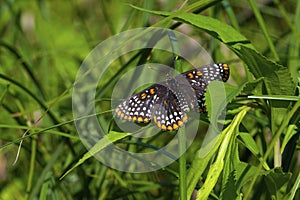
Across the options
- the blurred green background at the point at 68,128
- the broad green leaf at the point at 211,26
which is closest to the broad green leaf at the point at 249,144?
the blurred green background at the point at 68,128

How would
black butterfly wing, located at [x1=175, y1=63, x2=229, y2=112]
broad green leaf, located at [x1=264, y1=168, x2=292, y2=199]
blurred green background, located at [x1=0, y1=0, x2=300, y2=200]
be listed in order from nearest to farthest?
broad green leaf, located at [x1=264, y1=168, x2=292, y2=199] → black butterfly wing, located at [x1=175, y1=63, x2=229, y2=112] → blurred green background, located at [x1=0, y1=0, x2=300, y2=200]

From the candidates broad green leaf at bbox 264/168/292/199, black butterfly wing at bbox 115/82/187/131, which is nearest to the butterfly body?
black butterfly wing at bbox 115/82/187/131

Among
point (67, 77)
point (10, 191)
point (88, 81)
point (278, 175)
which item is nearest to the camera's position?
point (278, 175)

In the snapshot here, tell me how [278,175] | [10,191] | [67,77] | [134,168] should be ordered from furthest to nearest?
1. [67,77]
2. [10,191]
3. [134,168]
4. [278,175]

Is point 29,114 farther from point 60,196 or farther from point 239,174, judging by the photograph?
point 239,174

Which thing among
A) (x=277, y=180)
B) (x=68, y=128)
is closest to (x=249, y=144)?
(x=277, y=180)

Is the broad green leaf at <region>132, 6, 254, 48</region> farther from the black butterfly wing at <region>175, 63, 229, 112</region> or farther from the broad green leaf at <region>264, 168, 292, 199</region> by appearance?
the broad green leaf at <region>264, 168, 292, 199</region>

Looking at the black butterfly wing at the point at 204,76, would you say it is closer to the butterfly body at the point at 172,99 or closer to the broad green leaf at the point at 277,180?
the butterfly body at the point at 172,99

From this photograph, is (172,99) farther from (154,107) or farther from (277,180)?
(277,180)

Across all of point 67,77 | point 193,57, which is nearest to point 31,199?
point 193,57

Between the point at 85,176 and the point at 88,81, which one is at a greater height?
the point at 88,81
